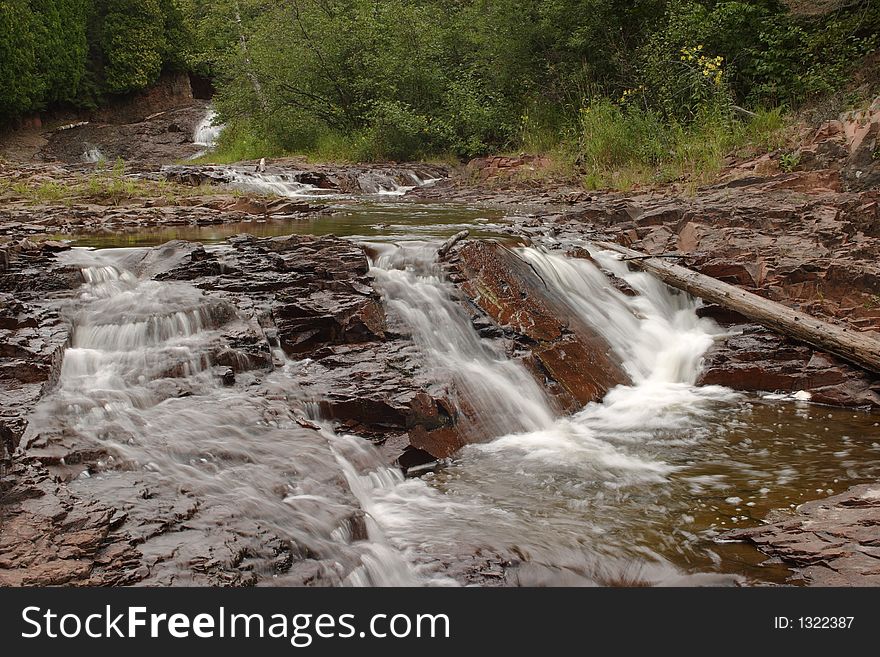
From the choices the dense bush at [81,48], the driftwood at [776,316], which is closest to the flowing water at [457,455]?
the driftwood at [776,316]

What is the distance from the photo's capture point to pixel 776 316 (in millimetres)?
7129

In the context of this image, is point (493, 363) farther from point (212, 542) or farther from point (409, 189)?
point (409, 189)

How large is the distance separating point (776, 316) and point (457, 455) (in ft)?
12.0

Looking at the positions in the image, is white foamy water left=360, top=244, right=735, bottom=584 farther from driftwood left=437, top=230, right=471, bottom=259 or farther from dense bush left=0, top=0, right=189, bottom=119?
dense bush left=0, top=0, right=189, bottom=119

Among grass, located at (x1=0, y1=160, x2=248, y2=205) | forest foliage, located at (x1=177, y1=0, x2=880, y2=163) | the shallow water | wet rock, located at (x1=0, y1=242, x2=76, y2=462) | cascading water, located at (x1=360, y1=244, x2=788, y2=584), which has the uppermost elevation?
forest foliage, located at (x1=177, y1=0, x2=880, y2=163)

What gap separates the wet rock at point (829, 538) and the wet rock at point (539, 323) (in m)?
2.46

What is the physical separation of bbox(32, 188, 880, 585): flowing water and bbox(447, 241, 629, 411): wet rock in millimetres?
191

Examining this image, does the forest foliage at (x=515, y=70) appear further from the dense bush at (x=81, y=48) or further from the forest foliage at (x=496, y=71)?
the dense bush at (x=81, y=48)

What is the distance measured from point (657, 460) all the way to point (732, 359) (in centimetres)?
221

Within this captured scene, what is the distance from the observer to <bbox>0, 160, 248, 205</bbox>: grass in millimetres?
12305

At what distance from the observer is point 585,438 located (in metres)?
5.89

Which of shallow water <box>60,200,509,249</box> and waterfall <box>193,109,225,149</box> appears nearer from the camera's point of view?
shallow water <box>60,200,509,249</box>

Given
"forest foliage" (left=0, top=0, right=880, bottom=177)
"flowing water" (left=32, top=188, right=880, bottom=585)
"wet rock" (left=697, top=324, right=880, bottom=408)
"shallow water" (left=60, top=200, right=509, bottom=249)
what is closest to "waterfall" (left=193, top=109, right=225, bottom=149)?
"forest foliage" (left=0, top=0, right=880, bottom=177)

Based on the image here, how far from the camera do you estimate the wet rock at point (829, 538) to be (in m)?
3.59
